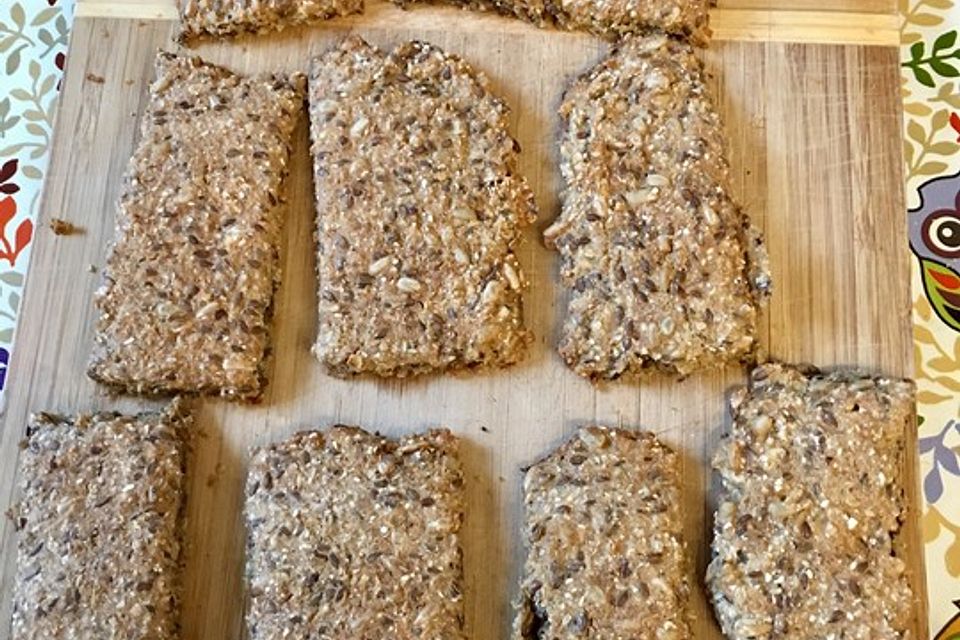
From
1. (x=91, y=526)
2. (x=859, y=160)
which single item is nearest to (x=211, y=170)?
(x=91, y=526)

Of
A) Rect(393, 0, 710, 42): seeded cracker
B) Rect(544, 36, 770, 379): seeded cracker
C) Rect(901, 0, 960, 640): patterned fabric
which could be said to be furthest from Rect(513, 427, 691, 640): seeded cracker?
Rect(393, 0, 710, 42): seeded cracker

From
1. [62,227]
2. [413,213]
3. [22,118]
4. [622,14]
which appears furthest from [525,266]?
[22,118]

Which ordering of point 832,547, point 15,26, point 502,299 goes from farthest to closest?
point 15,26 < point 502,299 < point 832,547

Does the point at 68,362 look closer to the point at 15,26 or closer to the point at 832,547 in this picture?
the point at 15,26

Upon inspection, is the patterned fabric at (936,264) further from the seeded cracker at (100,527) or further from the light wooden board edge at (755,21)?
the seeded cracker at (100,527)

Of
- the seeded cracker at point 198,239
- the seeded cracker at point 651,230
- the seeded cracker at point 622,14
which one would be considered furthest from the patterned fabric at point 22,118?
the seeded cracker at point 651,230

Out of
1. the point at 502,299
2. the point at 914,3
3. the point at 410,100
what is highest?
the point at 914,3
